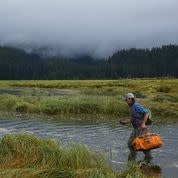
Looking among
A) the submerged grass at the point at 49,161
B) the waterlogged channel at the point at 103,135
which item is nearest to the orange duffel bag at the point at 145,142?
the waterlogged channel at the point at 103,135

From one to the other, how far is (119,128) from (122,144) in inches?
246

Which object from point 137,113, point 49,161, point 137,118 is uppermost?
point 137,113

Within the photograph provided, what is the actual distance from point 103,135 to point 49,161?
36.2 feet

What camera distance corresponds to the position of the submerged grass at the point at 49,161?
12555 mm

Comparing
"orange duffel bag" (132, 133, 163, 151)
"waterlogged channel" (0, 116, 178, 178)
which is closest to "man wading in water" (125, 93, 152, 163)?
"orange duffel bag" (132, 133, 163, 151)

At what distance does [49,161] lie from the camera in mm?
14000

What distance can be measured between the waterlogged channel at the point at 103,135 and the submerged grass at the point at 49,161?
6.46 ft

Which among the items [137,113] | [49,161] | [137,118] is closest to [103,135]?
[137,118]

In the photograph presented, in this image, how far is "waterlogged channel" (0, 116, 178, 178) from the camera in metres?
18.0

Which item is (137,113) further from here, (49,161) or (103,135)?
(103,135)

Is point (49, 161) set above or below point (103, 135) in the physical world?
above

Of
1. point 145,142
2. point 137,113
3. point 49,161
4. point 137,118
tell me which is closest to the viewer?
point 49,161

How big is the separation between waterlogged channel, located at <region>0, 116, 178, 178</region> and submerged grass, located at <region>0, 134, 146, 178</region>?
77.6 inches

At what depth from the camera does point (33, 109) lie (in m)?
37.4
